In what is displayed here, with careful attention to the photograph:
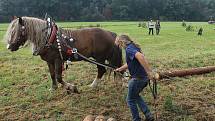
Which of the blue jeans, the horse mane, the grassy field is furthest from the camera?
the horse mane

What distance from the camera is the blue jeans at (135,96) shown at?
7.29m

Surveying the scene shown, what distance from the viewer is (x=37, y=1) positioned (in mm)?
80250

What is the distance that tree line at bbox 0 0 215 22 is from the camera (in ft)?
261

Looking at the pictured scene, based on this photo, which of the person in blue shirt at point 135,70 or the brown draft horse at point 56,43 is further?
the brown draft horse at point 56,43

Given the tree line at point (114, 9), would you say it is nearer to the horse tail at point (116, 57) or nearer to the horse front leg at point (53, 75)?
the horse front leg at point (53, 75)

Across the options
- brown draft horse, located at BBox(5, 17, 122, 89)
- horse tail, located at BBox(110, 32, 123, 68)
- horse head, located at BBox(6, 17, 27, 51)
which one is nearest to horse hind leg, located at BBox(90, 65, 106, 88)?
brown draft horse, located at BBox(5, 17, 122, 89)

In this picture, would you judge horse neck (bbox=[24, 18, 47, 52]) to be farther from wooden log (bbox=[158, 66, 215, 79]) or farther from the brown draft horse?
wooden log (bbox=[158, 66, 215, 79])

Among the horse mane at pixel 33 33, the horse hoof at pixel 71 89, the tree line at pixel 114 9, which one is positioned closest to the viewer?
the horse mane at pixel 33 33

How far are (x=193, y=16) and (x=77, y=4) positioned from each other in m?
27.4

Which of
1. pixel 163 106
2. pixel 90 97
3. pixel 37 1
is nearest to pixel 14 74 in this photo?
pixel 90 97

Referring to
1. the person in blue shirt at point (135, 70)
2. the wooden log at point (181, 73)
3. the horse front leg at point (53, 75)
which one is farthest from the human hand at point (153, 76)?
the horse front leg at point (53, 75)

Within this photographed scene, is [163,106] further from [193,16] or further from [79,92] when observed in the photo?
[193,16]

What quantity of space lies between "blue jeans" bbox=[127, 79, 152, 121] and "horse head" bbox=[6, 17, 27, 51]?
332cm

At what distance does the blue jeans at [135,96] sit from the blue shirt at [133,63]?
4.5 inches
